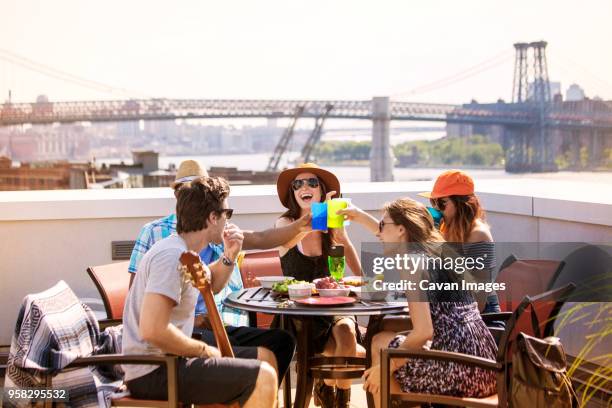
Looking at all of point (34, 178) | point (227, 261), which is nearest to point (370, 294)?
point (227, 261)

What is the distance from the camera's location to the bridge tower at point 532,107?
47.8 metres

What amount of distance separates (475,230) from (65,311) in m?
1.43

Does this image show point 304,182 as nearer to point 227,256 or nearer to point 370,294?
point 370,294

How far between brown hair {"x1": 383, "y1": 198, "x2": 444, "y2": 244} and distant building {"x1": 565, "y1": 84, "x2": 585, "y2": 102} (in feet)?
159

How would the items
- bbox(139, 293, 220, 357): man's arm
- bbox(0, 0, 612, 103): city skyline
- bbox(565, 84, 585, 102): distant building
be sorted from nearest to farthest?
bbox(139, 293, 220, 357): man's arm < bbox(565, 84, 585, 102): distant building < bbox(0, 0, 612, 103): city skyline

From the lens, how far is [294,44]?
6875 centimetres

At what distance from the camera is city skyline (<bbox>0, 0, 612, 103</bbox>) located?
5959 cm

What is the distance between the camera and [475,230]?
2.95m

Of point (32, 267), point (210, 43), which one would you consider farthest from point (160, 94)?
point (32, 267)

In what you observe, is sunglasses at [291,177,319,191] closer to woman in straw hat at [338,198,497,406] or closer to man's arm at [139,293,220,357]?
woman in straw hat at [338,198,497,406]

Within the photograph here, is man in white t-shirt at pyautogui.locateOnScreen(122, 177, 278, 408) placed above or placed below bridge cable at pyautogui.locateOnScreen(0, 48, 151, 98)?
below

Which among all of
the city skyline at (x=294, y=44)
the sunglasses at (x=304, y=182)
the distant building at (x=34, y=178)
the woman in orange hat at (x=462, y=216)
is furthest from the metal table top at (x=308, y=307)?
the city skyline at (x=294, y=44)

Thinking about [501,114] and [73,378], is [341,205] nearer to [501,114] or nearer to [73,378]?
[73,378]

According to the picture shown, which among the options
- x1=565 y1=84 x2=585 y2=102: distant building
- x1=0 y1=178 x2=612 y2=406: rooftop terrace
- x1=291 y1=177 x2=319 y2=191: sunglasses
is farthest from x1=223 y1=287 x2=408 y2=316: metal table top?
x1=565 y1=84 x2=585 y2=102: distant building
